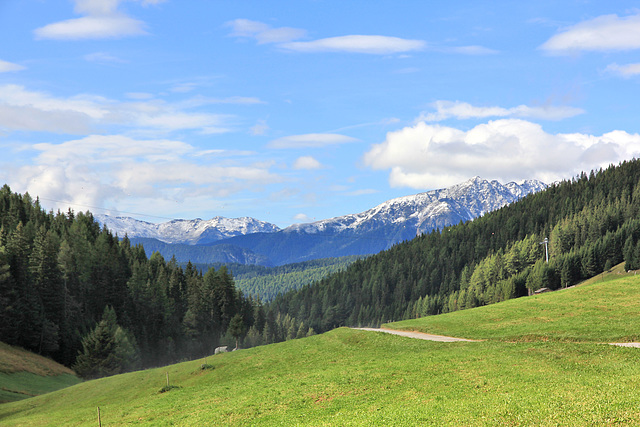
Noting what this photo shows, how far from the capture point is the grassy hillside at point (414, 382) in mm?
23703

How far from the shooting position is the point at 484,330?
58.8 m

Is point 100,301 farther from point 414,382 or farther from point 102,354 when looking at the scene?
point 414,382

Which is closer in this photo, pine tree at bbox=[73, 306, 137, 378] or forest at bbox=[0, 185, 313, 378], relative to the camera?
pine tree at bbox=[73, 306, 137, 378]

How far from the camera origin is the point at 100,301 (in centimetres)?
11931

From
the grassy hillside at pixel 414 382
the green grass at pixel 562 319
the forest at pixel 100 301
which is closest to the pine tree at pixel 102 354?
the forest at pixel 100 301

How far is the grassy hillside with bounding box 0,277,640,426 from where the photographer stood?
23703 mm

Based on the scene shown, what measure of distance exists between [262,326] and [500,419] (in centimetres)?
15060

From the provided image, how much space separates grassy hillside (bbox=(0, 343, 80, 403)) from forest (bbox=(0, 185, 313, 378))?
174 inches

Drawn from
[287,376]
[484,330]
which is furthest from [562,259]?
[287,376]

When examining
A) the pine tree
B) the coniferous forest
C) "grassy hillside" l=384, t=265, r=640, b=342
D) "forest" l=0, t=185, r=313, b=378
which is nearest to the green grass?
"grassy hillside" l=384, t=265, r=640, b=342

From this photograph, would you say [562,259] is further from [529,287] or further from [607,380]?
[607,380]

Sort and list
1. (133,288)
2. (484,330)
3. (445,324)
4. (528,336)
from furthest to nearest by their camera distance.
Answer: (133,288), (445,324), (484,330), (528,336)

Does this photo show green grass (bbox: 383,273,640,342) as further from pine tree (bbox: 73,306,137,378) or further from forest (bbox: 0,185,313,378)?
forest (bbox: 0,185,313,378)

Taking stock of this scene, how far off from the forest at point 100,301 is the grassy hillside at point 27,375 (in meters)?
4.41
